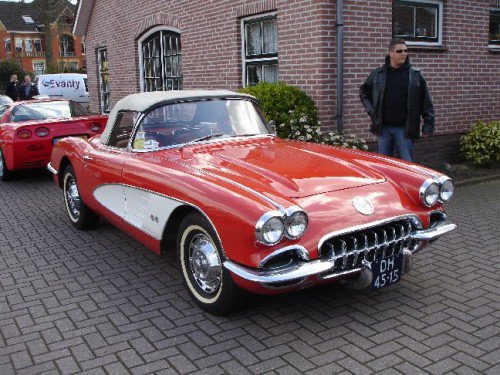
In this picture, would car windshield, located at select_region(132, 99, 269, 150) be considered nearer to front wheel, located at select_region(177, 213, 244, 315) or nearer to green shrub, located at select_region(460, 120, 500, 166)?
front wheel, located at select_region(177, 213, 244, 315)

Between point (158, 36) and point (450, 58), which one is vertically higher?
point (158, 36)

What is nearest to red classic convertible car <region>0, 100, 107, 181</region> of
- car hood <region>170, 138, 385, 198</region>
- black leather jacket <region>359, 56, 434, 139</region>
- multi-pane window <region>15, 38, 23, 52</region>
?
black leather jacket <region>359, 56, 434, 139</region>

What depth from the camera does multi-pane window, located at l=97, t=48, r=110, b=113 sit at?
15941 mm

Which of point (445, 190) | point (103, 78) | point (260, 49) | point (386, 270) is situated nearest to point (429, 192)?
point (445, 190)

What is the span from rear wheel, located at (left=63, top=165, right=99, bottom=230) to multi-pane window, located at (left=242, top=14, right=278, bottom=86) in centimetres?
425

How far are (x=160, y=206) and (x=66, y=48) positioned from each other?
65.5m

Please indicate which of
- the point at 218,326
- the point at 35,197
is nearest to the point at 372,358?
the point at 218,326

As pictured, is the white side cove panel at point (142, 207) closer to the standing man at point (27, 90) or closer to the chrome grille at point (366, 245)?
the chrome grille at point (366, 245)

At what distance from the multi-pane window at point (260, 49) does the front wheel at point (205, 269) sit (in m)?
5.74

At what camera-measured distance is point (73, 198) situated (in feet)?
20.1

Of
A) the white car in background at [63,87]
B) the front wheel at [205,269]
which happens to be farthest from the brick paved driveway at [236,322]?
the white car in background at [63,87]

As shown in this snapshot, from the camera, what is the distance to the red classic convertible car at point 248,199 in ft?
11.0

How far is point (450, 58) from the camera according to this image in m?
9.20

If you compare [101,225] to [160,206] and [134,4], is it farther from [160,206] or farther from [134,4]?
[134,4]
